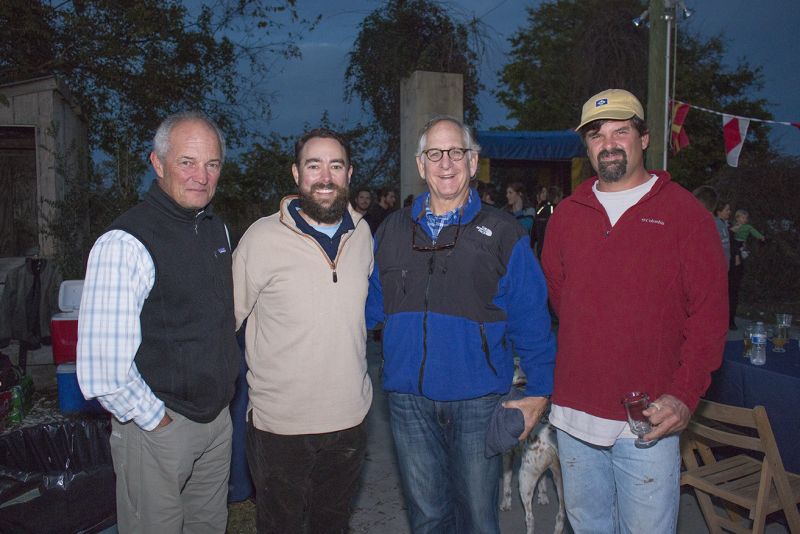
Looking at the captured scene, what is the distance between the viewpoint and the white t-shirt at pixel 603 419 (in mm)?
2297

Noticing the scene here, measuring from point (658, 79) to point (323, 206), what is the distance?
7.22 m

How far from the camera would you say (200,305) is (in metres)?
2.34

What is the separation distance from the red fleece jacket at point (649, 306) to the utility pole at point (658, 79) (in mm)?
6534

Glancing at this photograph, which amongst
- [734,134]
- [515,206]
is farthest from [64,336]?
[734,134]

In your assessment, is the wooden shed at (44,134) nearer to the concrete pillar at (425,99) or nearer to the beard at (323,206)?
the concrete pillar at (425,99)

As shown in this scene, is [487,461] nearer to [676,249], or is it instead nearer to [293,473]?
[293,473]

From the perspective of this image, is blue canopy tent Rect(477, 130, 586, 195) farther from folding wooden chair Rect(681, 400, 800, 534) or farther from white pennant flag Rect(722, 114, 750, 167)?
folding wooden chair Rect(681, 400, 800, 534)

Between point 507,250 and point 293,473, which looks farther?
point 293,473

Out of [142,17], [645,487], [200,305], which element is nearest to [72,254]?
[142,17]

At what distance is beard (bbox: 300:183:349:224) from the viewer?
265 cm

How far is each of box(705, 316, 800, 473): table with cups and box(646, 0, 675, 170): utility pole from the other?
14.5 feet

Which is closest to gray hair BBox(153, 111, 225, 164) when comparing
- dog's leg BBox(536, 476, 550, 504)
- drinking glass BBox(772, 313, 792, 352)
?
dog's leg BBox(536, 476, 550, 504)

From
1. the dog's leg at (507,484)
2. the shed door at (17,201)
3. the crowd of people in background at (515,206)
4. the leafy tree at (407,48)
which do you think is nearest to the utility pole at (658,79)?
the crowd of people in background at (515,206)

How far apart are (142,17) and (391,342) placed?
8.72 m
